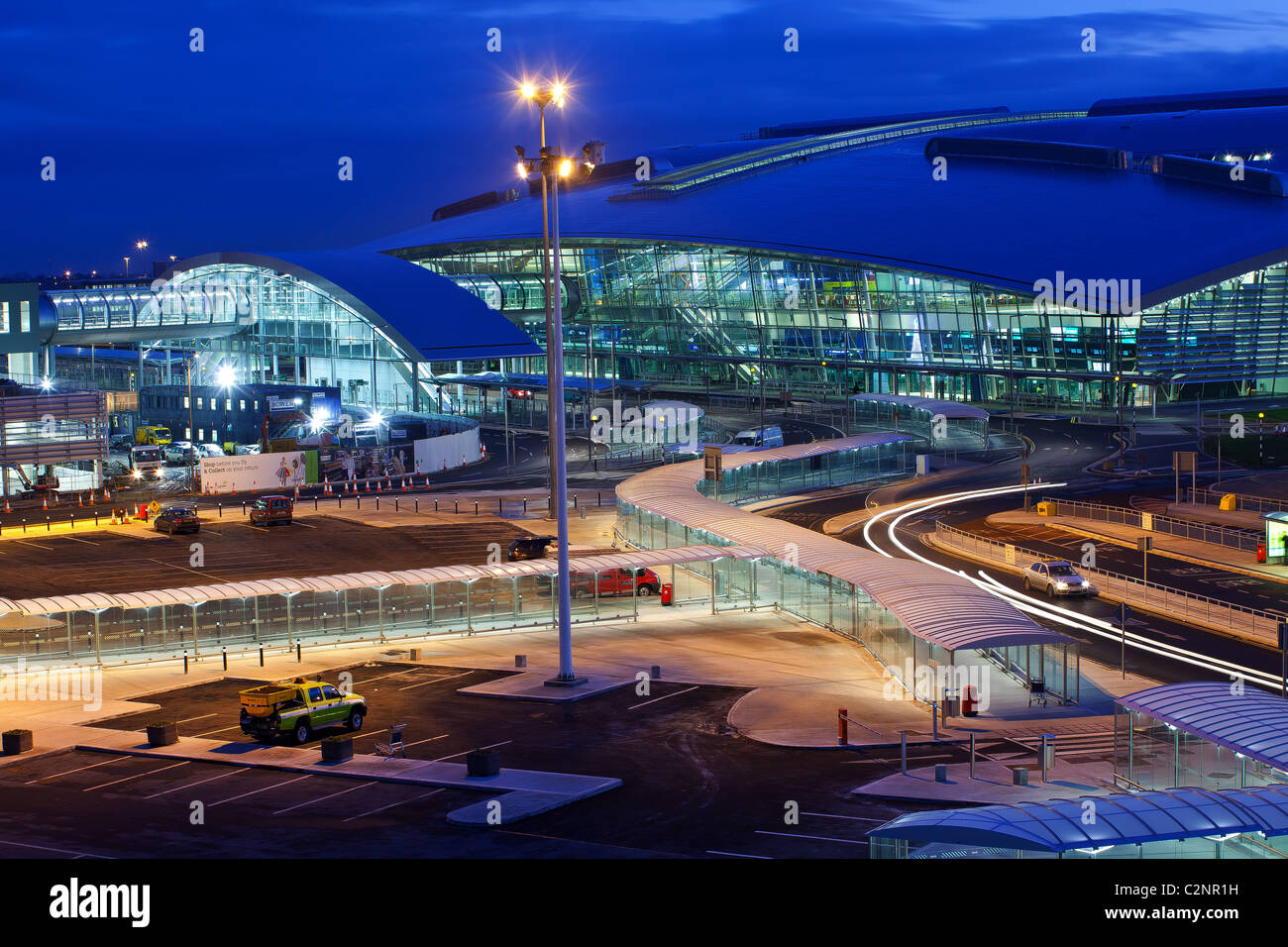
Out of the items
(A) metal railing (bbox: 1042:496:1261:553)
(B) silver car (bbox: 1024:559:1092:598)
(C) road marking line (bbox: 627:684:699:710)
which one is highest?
(A) metal railing (bbox: 1042:496:1261:553)

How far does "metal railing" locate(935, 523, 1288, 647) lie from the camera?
4209 centimetres

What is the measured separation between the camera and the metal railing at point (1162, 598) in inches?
1657

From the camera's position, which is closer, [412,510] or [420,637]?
[420,637]

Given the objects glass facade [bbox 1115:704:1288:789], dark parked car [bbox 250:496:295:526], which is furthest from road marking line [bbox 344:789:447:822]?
dark parked car [bbox 250:496:295:526]

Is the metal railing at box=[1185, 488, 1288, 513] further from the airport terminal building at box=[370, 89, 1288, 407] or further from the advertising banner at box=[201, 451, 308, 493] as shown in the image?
the advertising banner at box=[201, 451, 308, 493]

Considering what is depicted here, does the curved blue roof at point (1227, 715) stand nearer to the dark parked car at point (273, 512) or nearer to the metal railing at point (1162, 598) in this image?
the metal railing at point (1162, 598)

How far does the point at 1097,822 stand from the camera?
16906 mm

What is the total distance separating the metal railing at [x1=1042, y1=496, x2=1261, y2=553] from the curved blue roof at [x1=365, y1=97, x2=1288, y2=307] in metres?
42.2

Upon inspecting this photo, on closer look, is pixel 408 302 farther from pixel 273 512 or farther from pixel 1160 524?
pixel 1160 524
